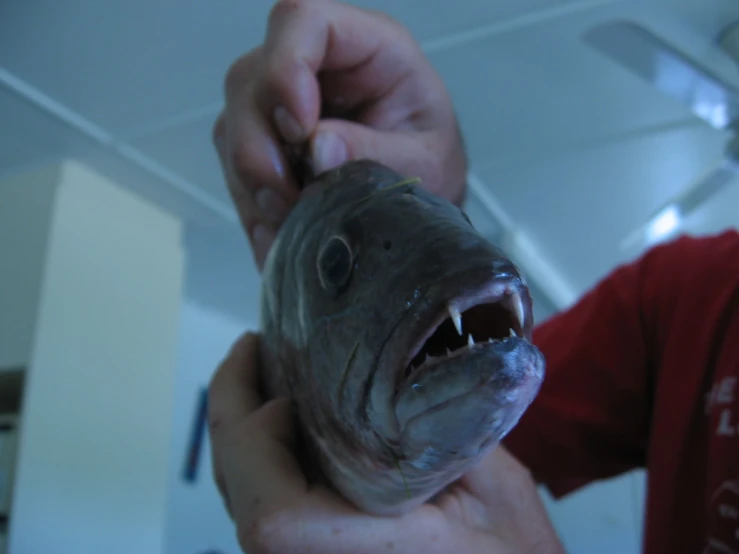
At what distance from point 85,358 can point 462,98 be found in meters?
1.20

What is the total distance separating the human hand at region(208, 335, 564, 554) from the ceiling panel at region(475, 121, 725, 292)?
5.03ft

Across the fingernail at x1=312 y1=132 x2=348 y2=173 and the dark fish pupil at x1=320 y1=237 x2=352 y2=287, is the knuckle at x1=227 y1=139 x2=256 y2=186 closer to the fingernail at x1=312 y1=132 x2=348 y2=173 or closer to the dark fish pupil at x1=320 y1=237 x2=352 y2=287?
the fingernail at x1=312 y1=132 x2=348 y2=173

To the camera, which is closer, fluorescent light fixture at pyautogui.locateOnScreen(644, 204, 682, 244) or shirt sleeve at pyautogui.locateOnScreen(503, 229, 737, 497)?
shirt sleeve at pyautogui.locateOnScreen(503, 229, 737, 497)

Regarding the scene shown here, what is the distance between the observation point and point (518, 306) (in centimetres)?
35

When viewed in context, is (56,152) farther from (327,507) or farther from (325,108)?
(327,507)

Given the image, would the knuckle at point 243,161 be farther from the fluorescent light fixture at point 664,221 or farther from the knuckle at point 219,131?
the fluorescent light fixture at point 664,221

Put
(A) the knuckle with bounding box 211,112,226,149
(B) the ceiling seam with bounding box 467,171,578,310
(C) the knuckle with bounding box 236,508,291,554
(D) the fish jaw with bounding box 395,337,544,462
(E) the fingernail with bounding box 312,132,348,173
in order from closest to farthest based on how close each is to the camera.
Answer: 1. (D) the fish jaw with bounding box 395,337,544,462
2. (C) the knuckle with bounding box 236,508,291,554
3. (E) the fingernail with bounding box 312,132,348,173
4. (A) the knuckle with bounding box 211,112,226,149
5. (B) the ceiling seam with bounding box 467,171,578,310

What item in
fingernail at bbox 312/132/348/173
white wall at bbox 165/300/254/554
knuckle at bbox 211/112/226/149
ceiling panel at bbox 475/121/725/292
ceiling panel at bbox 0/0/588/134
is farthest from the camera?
white wall at bbox 165/300/254/554

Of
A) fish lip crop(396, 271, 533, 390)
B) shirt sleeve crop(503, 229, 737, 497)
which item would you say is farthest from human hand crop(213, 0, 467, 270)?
shirt sleeve crop(503, 229, 737, 497)

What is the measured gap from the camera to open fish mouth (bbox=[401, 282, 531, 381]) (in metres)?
0.33

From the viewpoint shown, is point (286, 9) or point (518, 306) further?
point (286, 9)

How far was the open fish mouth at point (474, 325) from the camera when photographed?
33cm

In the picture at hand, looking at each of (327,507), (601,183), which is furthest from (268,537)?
(601,183)

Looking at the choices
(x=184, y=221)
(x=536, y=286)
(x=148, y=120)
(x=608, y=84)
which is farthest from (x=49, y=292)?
(x=536, y=286)
